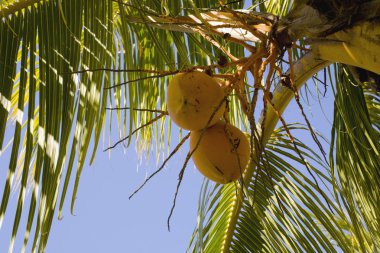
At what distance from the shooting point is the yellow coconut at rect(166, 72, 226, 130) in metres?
1.21

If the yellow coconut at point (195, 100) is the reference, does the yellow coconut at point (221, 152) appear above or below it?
below

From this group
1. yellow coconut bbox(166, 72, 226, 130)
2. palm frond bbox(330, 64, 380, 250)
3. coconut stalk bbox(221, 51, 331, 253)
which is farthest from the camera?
→ palm frond bbox(330, 64, 380, 250)

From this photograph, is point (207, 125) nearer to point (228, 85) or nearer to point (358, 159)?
point (228, 85)

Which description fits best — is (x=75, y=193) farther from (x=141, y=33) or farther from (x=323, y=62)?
(x=141, y=33)

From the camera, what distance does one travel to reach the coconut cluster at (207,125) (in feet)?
3.98

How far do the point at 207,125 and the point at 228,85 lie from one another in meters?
0.19

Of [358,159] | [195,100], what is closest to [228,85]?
[195,100]

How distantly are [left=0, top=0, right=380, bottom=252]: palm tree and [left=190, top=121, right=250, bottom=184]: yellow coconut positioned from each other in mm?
41

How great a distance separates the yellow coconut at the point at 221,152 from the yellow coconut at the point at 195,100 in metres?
0.03

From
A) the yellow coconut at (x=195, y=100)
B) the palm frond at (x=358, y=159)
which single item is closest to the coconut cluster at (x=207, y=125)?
the yellow coconut at (x=195, y=100)

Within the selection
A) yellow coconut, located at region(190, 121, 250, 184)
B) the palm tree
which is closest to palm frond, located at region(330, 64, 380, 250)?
the palm tree

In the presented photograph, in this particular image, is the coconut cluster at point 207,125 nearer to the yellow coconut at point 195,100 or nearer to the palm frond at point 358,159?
the yellow coconut at point 195,100

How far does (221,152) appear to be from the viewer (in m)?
1.27

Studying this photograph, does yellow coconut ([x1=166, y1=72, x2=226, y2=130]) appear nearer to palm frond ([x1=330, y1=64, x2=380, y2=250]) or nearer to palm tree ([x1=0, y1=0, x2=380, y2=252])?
palm tree ([x1=0, y1=0, x2=380, y2=252])
